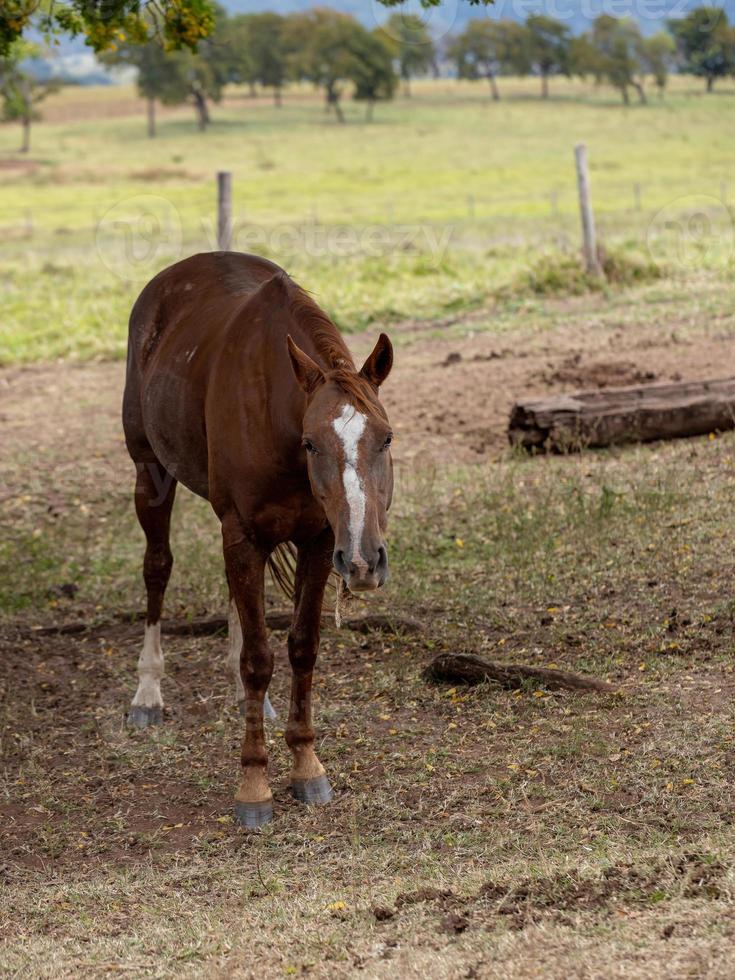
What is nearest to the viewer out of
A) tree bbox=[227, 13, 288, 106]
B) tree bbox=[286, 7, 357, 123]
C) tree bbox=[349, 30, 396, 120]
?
tree bbox=[286, 7, 357, 123]

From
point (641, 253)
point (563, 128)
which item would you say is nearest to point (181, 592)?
point (641, 253)

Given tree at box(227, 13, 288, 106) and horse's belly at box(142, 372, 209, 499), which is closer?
horse's belly at box(142, 372, 209, 499)

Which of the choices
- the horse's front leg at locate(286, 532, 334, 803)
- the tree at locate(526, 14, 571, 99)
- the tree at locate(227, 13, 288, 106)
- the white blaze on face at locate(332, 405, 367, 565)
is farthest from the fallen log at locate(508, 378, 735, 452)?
the tree at locate(227, 13, 288, 106)

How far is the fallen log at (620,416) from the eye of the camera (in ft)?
32.2

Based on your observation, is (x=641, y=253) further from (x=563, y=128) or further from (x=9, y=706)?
(x=563, y=128)

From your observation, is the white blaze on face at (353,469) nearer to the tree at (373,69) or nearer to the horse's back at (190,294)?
the horse's back at (190,294)

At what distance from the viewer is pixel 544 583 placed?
748cm

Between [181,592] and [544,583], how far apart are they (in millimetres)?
2403

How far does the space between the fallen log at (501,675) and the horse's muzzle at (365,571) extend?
2.04 meters

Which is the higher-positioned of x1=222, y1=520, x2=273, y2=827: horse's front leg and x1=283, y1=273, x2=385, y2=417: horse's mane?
x1=283, y1=273, x2=385, y2=417: horse's mane

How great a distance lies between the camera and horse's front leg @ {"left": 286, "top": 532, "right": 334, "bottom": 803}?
535 centimetres

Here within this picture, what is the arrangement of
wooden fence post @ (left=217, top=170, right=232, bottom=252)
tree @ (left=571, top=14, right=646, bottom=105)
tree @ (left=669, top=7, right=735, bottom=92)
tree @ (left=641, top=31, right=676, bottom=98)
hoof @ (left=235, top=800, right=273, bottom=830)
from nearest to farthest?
hoof @ (left=235, top=800, right=273, bottom=830) → wooden fence post @ (left=217, top=170, right=232, bottom=252) → tree @ (left=669, top=7, right=735, bottom=92) → tree @ (left=641, top=31, right=676, bottom=98) → tree @ (left=571, top=14, right=646, bottom=105)

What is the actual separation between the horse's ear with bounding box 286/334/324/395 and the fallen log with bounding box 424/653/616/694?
211cm

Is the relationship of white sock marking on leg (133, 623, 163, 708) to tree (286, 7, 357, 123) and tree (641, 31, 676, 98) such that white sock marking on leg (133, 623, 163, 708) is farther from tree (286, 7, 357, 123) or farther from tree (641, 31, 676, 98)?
tree (641, 31, 676, 98)
